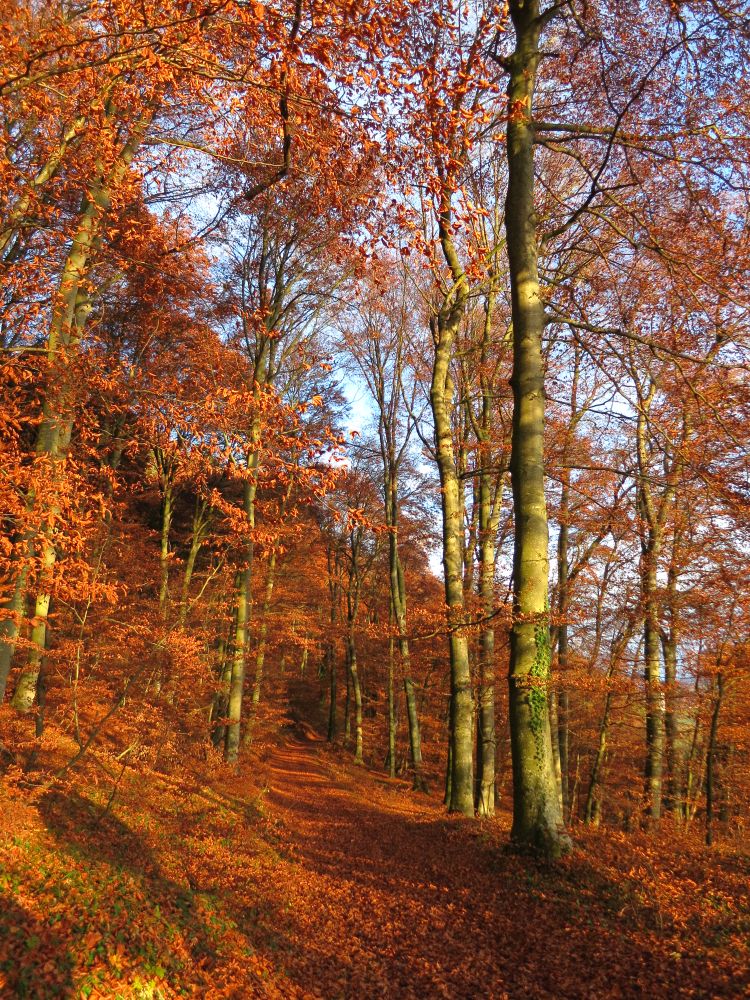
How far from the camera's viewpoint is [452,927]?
5383 millimetres

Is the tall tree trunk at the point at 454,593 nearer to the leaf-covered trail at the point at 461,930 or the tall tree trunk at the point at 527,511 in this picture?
the leaf-covered trail at the point at 461,930

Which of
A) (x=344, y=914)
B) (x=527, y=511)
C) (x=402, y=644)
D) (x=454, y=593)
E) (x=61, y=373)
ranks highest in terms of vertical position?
(x=61, y=373)

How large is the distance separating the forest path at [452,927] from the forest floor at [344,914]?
2cm

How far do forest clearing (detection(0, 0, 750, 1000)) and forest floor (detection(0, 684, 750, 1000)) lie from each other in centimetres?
4

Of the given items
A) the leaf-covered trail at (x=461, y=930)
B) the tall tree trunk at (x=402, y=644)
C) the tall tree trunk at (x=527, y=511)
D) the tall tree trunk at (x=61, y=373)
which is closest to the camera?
the leaf-covered trail at (x=461, y=930)

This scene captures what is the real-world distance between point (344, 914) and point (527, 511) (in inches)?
187

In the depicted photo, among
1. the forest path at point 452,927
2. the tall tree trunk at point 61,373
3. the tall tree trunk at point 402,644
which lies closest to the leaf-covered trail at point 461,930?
the forest path at point 452,927

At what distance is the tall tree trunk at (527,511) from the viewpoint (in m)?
6.55

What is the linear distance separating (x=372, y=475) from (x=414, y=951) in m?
20.4

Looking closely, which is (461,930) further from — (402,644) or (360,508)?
(402,644)

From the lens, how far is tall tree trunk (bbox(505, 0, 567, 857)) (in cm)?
655

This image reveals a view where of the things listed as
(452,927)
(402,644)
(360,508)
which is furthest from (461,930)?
(402,644)

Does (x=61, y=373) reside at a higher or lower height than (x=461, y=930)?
higher

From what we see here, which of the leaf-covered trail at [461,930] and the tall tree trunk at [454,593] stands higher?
the tall tree trunk at [454,593]
